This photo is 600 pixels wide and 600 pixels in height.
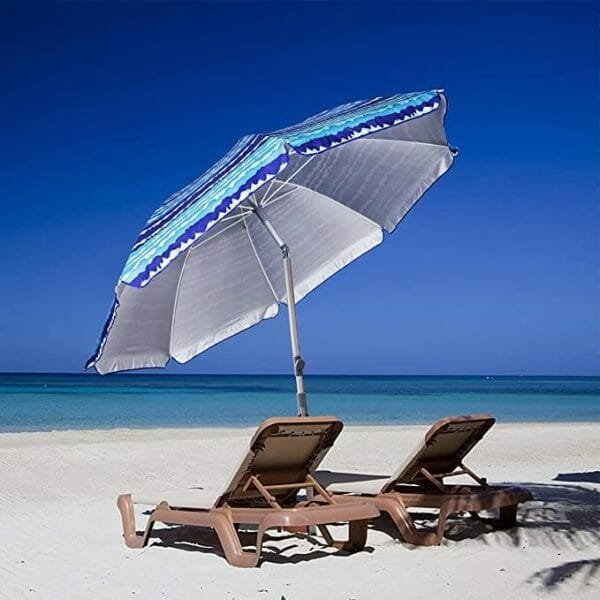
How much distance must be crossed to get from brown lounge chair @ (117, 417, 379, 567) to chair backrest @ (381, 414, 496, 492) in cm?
52

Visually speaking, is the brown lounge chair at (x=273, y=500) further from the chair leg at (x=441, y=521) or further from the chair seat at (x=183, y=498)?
the chair leg at (x=441, y=521)

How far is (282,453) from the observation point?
585 cm

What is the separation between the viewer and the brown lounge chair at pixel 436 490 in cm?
620

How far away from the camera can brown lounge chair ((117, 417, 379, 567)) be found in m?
5.55

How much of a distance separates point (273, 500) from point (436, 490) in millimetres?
1463

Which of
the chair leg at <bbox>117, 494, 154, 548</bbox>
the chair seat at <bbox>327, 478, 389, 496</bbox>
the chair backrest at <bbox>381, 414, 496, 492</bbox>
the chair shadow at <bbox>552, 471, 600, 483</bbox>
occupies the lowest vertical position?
the chair shadow at <bbox>552, 471, 600, 483</bbox>

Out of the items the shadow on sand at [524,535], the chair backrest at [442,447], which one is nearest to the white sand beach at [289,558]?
the shadow on sand at [524,535]

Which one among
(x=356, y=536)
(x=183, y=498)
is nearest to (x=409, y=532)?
(x=356, y=536)

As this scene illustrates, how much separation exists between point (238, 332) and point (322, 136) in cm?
231

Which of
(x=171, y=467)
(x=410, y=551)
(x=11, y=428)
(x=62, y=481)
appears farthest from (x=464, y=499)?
(x=11, y=428)

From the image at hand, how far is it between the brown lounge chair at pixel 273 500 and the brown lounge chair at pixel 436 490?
284 mm

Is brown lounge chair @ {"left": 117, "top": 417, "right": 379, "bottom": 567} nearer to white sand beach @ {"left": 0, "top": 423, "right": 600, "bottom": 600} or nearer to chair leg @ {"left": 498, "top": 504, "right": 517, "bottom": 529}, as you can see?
white sand beach @ {"left": 0, "top": 423, "right": 600, "bottom": 600}

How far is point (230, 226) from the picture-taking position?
24.0ft

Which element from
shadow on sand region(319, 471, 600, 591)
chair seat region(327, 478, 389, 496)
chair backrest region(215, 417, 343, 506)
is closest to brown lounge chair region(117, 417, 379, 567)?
chair backrest region(215, 417, 343, 506)
